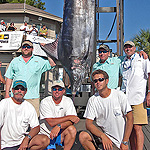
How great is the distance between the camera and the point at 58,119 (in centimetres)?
212

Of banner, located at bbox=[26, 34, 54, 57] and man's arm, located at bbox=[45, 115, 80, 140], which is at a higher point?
banner, located at bbox=[26, 34, 54, 57]

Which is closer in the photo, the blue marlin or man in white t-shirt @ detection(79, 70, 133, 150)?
man in white t-shirt @ detection(79, 70, 133, 150)

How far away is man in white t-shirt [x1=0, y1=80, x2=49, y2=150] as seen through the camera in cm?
175

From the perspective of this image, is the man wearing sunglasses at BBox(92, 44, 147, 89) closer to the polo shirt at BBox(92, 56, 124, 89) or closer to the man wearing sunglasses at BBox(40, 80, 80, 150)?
the polo shirt at BBox(92, 56, 124, 89)

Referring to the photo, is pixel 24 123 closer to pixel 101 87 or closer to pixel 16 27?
pixel 101 87

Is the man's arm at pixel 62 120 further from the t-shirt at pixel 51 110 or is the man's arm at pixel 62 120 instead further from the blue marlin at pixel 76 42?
the blue marlin at pixel 76 42

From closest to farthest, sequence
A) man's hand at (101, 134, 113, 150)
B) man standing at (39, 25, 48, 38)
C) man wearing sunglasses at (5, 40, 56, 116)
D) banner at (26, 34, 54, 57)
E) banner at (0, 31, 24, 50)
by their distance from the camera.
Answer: man's hand at (101, 134, 113, 150)
man wearing sunglasses at (5, 40, 56, 116)
banner at (26, 34, 54, 57)
banner at (0, 31, 24, 50)
man standing at (39, 25, 48, 38)

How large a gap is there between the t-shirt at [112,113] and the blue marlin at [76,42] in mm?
680

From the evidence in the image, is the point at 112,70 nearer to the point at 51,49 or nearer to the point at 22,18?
the point at 51,49

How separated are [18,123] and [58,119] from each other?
0.48 metres

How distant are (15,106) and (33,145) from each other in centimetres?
42

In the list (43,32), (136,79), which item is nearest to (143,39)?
(43,32)

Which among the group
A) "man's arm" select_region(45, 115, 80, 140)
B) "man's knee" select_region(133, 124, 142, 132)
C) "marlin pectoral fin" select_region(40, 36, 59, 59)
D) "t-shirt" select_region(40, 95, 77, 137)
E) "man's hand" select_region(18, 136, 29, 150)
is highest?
"marlin pectoral fin" select_region(40, 36, 59, 59)

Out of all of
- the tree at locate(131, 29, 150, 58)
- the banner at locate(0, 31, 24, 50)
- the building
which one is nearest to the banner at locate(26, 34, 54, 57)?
the banner at locate(0, 31, 24, 50)
